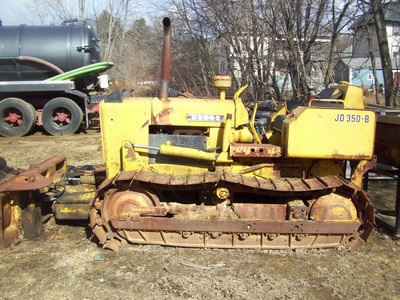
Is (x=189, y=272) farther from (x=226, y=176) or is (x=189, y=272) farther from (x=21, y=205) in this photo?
(x=21, y=205)

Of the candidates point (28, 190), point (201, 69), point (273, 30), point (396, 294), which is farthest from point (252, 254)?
point (201, 69)

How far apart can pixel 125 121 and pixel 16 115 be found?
9.28 metres

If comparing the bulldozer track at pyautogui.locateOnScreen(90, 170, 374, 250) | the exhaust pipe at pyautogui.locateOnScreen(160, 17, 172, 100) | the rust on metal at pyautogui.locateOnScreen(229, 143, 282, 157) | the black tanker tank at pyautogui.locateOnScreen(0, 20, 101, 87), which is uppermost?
the black tanker tank at pyautogui.locateOnScreen(0, 20, 101, 87)

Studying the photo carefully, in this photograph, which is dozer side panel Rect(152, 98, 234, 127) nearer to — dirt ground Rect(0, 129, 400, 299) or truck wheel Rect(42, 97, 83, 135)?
dirt ground Rect(0, 129, 400, 299)

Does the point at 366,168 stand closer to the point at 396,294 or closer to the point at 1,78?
the point at 396,294

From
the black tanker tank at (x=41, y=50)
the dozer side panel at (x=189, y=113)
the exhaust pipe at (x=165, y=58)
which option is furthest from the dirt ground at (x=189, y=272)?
the black tanker tank at (x=41, y=50)

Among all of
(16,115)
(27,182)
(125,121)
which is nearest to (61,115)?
(16,115)

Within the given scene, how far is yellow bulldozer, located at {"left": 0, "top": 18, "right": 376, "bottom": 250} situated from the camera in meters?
4.22

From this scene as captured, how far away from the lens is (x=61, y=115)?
12625mm

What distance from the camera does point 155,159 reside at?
182 inches

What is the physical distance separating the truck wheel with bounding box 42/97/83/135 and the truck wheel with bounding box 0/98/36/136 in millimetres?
391

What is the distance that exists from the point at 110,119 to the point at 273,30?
708 centimetres

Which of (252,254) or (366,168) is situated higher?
(366,168)

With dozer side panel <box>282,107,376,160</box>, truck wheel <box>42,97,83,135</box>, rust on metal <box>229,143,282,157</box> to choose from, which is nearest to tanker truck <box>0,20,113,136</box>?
truck wheel <box>42,97,83,135</box>
